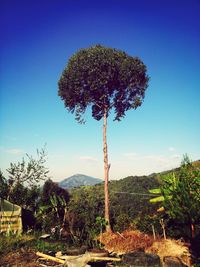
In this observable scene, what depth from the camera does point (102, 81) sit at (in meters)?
18.4

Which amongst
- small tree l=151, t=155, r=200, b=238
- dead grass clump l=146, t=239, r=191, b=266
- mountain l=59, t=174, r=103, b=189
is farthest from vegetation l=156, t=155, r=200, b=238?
mountain l=59, t=174, r=103, b=189

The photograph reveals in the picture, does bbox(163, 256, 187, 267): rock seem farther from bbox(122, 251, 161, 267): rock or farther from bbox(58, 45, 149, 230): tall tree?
bbox(58, 45, 149, 230): tall tree

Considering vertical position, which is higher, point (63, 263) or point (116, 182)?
point (116, 182)

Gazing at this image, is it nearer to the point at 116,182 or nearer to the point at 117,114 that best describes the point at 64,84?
the point at 117,114

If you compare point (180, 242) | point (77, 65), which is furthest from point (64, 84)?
point (180, 242)

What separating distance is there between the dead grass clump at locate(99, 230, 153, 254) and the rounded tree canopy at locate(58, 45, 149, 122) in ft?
28.0

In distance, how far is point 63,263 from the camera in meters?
8.97

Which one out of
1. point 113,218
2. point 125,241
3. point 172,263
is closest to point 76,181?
point 113,218

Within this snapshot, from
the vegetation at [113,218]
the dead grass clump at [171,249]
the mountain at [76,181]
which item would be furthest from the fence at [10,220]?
the mountain at [76,181]

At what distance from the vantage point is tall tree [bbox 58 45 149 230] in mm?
18203

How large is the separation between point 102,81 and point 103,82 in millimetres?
117

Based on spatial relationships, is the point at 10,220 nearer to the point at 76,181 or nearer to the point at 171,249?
the point at 171,249

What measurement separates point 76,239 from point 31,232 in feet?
9.67

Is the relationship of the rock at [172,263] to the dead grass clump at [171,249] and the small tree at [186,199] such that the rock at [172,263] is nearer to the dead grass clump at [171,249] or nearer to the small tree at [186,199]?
the dead grass clump at [171,249]
